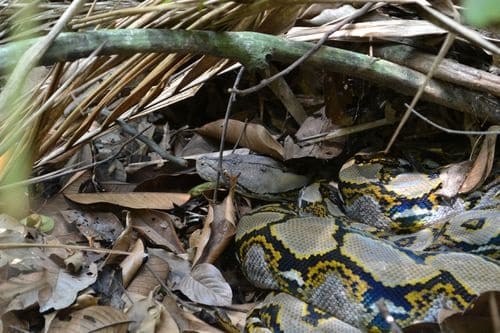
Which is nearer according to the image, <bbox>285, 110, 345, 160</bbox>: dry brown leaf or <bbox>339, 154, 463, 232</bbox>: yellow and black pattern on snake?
<bbox>339, 154, 463, 232</bbox>: yellow and black pattern on snake

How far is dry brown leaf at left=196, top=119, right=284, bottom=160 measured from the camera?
11.9 ft

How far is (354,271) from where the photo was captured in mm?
2594

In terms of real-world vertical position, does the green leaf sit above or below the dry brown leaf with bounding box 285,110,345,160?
above

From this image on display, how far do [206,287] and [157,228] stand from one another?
1.75ft

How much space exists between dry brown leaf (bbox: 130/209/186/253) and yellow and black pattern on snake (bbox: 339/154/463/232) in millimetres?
1104

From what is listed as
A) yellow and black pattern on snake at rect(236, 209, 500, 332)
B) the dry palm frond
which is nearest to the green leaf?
the dry palm frond

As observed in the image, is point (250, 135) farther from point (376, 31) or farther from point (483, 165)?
point (483, 165)

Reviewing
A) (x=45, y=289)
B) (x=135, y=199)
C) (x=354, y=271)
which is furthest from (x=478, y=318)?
(x=135, y=199)

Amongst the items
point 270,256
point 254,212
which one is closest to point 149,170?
point 254,212

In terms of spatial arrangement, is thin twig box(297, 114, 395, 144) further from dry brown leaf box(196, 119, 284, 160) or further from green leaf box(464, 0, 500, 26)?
green leaf box(464, 0, 500, 26)

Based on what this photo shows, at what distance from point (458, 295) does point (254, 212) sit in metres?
1.18

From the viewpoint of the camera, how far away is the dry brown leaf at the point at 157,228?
304cm

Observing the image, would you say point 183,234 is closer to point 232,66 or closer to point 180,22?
point 232,66

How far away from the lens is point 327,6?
346 centimetres
